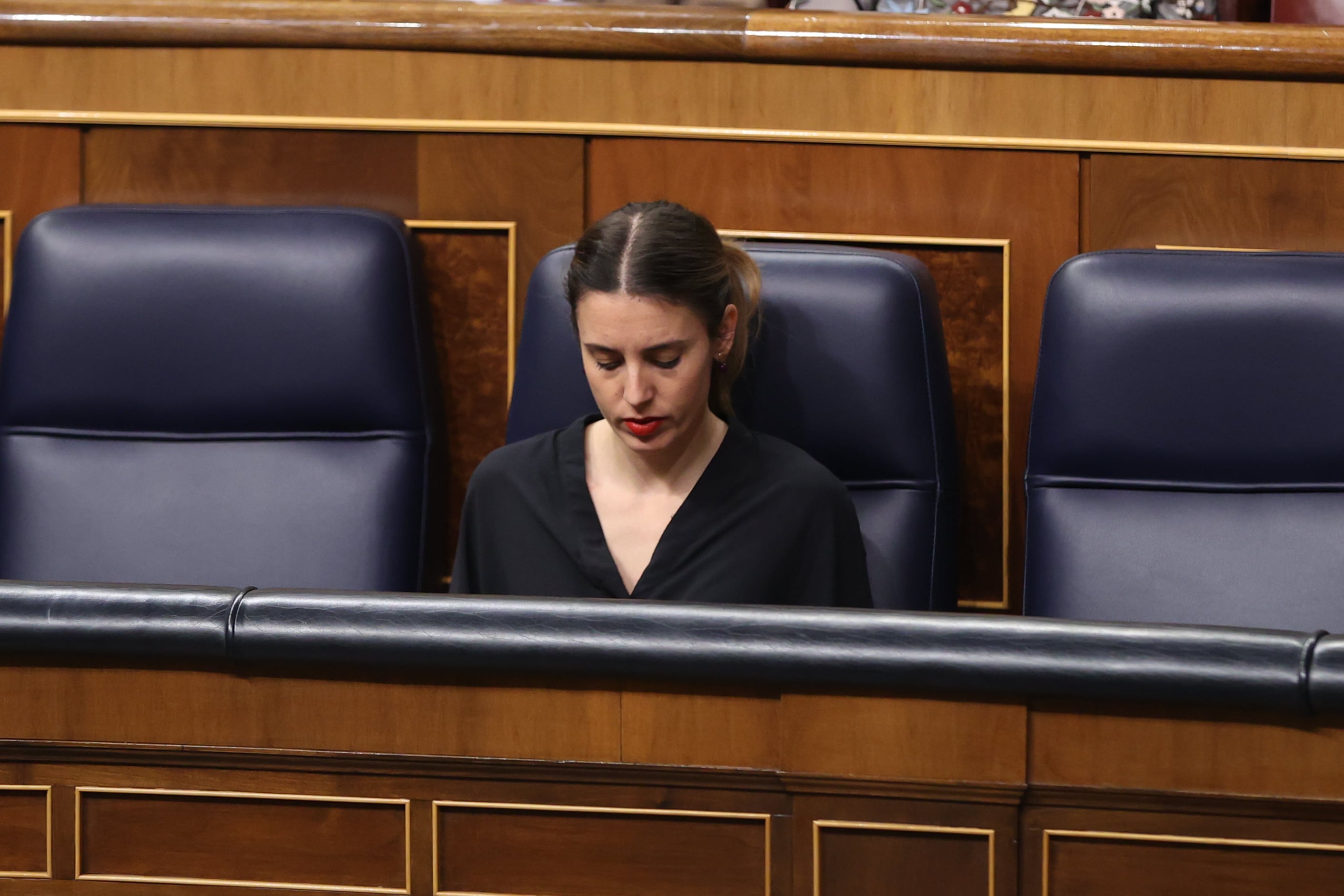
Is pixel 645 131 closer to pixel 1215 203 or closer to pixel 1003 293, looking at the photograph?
pixel 1003 293

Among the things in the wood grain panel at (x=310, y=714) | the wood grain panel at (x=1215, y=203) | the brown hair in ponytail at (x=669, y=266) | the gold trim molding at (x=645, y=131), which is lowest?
the wood grain panel at (x=310, y=714)

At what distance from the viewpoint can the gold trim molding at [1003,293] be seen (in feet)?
4.08

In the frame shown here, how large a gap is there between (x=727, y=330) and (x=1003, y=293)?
322 millimetres

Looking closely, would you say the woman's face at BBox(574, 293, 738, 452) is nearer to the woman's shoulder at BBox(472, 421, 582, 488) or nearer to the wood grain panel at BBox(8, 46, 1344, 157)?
the woman's shoulder at BBox(472, 421, 582, 488)

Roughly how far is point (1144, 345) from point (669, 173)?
0.44m

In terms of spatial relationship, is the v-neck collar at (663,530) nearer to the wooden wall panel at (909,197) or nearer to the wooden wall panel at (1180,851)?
the wooden wall panel at (909,197)

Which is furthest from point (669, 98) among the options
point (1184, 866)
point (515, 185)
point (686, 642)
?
point (1184, 866)

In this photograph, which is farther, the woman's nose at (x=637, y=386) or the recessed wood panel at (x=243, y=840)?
the woman's nose at (x=637, y=386)

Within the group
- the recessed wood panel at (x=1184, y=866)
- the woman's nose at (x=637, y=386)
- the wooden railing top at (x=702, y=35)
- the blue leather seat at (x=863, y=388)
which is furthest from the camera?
the wooden railing top at (x=702, y=35)

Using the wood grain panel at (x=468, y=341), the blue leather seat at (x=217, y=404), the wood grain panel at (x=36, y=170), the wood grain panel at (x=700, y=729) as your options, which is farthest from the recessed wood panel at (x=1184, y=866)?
the wood grain panel at (x=36, y=170)

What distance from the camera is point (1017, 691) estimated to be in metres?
0.62

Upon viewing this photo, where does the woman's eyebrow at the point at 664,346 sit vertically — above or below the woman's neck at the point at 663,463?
above

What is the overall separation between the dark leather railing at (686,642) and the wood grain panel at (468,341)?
62 centimetres

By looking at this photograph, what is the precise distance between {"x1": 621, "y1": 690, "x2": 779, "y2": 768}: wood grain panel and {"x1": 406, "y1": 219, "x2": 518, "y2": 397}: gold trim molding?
68 centimetres
